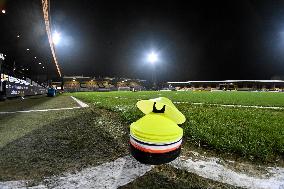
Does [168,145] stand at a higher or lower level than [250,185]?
higher

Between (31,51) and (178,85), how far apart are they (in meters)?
132

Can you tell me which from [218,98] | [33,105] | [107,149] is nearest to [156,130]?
[107,149]

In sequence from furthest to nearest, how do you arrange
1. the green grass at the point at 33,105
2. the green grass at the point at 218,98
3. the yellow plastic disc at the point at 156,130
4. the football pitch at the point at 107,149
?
1. the green grass at the point at 218,98
2. the green grass at the point at 33,105
3. the football pitch at the point at 107,149
4. the yellow plastic disc at the point at 156,130

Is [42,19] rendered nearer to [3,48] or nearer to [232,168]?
[3,48]

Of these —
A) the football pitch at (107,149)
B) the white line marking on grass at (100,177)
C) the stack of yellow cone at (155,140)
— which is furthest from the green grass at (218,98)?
the stack of yellow cone at (155,140)

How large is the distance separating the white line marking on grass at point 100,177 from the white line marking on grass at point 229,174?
1.91ft

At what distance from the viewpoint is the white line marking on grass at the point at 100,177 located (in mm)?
2914

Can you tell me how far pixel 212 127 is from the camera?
5.66 meters

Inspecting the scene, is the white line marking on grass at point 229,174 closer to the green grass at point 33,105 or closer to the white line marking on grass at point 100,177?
the white line marking on grass at point 100,177

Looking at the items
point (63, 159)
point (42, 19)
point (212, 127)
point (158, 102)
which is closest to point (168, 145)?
point (158, 102)

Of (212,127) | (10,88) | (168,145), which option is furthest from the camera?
(10,88)

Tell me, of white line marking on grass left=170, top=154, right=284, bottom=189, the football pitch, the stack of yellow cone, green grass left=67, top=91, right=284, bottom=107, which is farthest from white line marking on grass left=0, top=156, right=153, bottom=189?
green grass left=67, top=91, right=284, bottom=107

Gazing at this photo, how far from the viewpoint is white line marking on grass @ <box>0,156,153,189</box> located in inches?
115

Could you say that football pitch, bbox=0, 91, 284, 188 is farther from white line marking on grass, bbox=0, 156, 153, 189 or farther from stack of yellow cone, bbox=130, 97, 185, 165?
stack of yellow cone, bbox=130, 97, 185, 165
